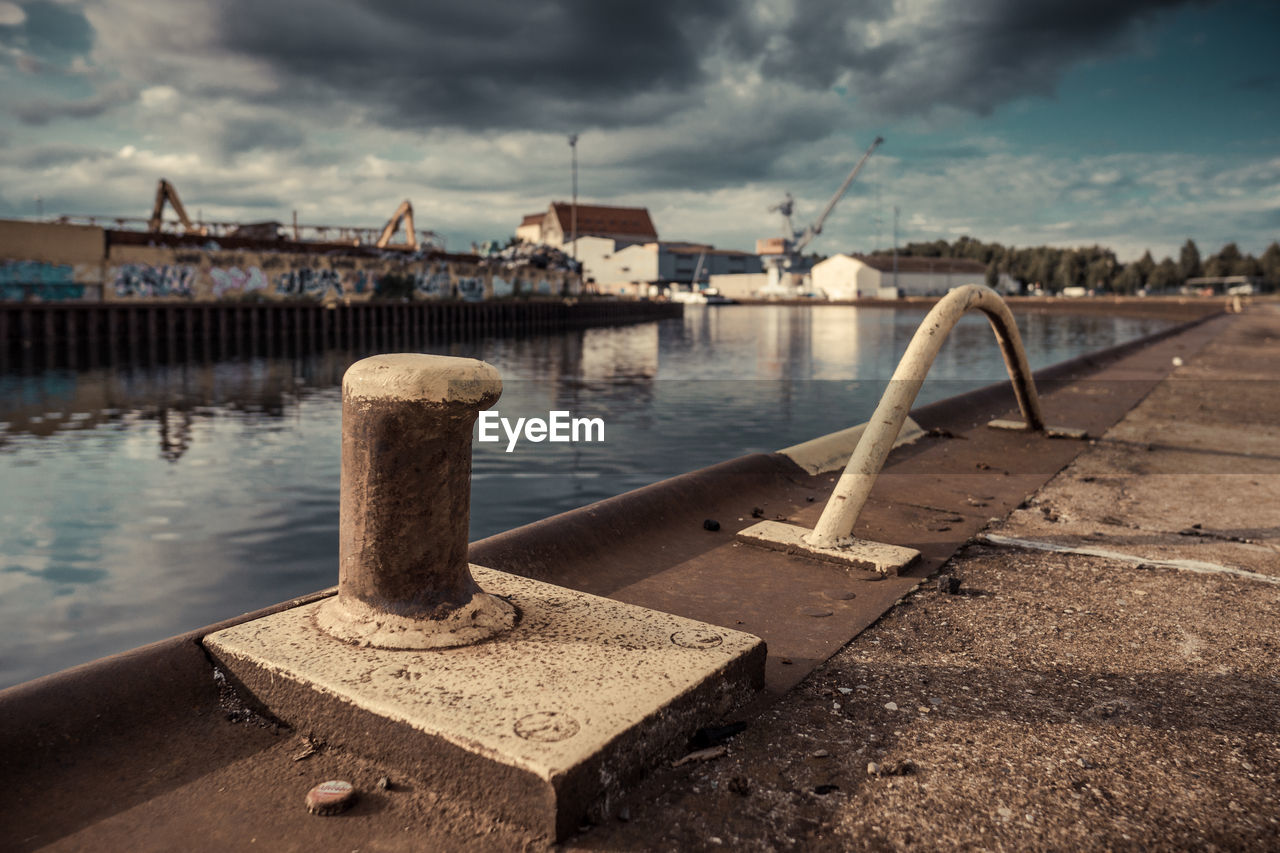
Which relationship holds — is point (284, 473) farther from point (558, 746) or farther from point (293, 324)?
point (293, 324)

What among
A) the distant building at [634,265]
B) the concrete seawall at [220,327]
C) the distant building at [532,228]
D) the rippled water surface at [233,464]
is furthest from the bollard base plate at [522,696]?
the distant building at [532,228]

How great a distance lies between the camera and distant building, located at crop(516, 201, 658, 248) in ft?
382

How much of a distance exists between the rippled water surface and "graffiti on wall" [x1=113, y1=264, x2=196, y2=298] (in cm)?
1020

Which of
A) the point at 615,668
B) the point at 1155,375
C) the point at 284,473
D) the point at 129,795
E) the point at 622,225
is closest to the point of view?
the point at 129,795

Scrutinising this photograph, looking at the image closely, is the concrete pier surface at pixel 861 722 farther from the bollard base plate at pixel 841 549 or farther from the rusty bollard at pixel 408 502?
the rusty bollard at pixel 408 502

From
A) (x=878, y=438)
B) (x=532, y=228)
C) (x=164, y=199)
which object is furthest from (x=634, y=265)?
(x=878, y=438)

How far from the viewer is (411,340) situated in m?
38.4

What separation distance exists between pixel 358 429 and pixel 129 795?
1048 mm

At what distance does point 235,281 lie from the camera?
121 feet

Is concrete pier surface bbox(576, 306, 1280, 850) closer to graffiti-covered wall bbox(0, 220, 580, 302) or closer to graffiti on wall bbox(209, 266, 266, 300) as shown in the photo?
graffiti-covered wall bbox(0, 220, 580, 302)

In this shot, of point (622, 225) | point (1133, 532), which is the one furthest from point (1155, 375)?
point (622, 225)

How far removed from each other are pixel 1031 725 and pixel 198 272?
129 ft

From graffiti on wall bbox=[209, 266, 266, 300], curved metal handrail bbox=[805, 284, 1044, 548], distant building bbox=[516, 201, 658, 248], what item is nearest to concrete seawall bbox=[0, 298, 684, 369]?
graffiti on wall bbox=[209, 266, 266, 300]

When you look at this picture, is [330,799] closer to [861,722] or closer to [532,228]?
[861,722]
